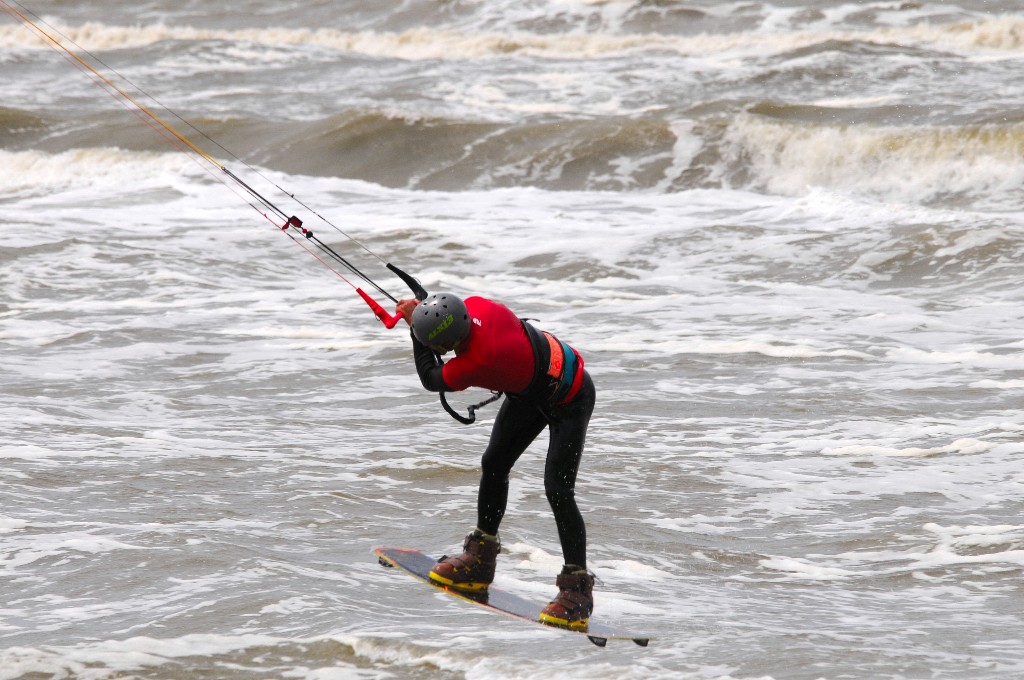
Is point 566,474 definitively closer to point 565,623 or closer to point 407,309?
point 565,623

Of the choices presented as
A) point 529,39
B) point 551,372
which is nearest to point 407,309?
point 551,372

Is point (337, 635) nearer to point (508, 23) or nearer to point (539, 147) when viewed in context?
point (539, 147)

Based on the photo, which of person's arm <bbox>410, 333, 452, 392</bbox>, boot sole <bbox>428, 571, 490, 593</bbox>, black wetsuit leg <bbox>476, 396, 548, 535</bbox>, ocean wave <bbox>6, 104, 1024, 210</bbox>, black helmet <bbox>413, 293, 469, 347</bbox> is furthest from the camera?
ocean wave <bbox>6, 104, 1024, 210</bbox>

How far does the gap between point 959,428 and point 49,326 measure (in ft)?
26.7

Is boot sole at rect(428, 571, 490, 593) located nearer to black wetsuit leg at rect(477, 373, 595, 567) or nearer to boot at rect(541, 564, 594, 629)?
black wetsuit leg at rect(477, 373, 595, 567)

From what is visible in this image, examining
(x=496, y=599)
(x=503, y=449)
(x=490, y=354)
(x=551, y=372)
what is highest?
(x=490, y=354)

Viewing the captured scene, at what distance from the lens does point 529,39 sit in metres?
32.1

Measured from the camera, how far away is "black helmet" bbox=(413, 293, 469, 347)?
16.8 feet

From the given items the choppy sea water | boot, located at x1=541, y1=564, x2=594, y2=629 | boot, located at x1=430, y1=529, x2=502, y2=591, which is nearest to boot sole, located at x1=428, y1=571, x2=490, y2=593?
boot, located at x1=430, y1=529, x2=502, y2=591

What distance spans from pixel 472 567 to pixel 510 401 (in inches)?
30.7

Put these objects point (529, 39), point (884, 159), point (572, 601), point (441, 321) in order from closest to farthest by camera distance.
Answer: point (441, 321) → point (572, 601) → point (884, 159) → point (529, 39)

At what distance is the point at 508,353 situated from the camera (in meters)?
5.23

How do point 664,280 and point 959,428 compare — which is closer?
point 959,428

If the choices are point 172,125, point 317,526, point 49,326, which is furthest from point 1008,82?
point 317,526
